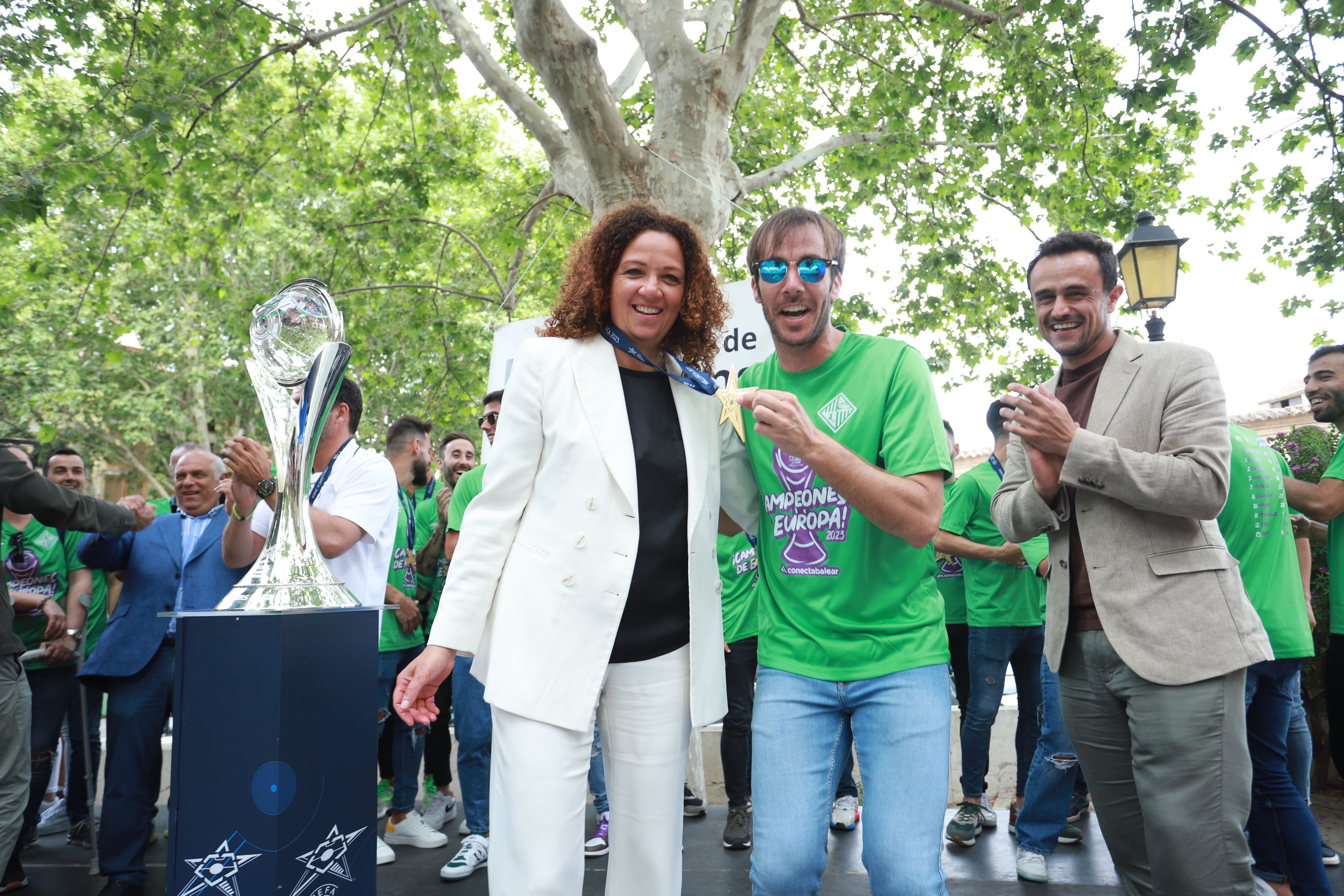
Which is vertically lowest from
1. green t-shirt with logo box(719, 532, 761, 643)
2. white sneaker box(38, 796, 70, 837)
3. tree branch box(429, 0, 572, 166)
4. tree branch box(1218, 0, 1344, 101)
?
white sneaker box(38, 796, 70, 837)

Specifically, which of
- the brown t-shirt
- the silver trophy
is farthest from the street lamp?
the silver trophy

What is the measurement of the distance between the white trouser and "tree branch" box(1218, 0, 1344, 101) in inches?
212

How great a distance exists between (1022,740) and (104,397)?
20911 millimetres

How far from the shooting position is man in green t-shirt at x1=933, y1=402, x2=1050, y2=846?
4.56m

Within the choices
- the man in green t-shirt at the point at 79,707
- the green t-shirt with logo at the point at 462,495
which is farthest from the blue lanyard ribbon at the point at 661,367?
the man in green t-shirt at the point at 79,707

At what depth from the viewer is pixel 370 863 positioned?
101 inches

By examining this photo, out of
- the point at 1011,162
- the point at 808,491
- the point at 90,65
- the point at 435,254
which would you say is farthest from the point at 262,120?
the point at 808,491

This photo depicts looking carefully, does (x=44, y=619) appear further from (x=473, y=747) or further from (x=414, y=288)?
(x=414, y=288)

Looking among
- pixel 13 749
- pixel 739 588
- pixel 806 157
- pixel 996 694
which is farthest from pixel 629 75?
pixel 13 749

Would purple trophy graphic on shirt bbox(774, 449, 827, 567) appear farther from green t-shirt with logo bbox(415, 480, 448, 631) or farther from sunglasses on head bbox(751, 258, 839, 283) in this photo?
green t-shirt with logo bbox(415, 480, 448, 631)

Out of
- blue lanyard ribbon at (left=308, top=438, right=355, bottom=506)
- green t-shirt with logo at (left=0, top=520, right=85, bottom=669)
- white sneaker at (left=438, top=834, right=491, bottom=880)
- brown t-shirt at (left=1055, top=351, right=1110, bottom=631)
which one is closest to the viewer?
brown t-shirt at (left=1055, top=351, right=1110, bottom=631)

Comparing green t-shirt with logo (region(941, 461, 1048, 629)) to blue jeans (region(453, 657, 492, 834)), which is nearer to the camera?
blue jeans (region(453, 657, 492, 834))

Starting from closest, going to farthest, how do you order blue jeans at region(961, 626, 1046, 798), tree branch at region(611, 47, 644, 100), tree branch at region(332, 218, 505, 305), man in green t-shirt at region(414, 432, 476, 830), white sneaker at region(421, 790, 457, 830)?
blue jeans at region(961, 626, 1046, 798)
white sneaker at region(421, 790, 457, 830)
man in green t-shirt at region(414, 432, 476, 830)
tree branch at region(611, 47, 644, 100)
tree branch at region(332, 218, 505, 305)

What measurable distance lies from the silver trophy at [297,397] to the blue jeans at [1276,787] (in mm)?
3295
